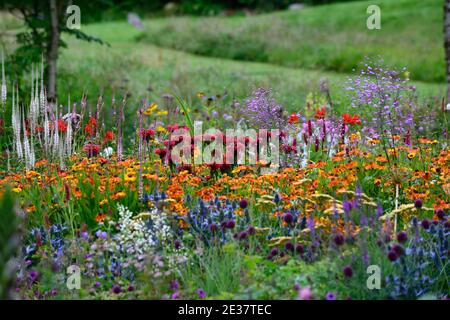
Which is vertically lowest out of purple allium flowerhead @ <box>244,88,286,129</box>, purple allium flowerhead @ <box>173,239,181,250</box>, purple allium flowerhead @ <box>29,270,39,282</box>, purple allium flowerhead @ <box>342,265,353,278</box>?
purple allium flowerhead @ <box>29,270,39,282</box>

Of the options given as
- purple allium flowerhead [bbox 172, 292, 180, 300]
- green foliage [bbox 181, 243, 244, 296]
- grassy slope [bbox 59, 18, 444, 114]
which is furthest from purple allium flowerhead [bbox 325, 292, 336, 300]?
grassy slope [bbox 59, 18, 444, 114]

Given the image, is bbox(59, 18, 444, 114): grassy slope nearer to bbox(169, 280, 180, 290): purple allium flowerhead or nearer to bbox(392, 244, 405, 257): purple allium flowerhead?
bbox(169, 280, 180, 290): purple allium flowerhead

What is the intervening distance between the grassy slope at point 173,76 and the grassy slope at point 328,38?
72 centimetres

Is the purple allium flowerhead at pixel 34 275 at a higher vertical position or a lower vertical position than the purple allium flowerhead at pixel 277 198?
lower

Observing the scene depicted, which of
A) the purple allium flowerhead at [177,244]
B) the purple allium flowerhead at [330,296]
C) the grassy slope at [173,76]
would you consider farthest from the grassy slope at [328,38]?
the purple allium flowerhead at [330,296]

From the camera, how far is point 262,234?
4586mm

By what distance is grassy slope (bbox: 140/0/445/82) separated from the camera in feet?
48.7

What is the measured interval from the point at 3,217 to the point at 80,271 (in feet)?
6.29

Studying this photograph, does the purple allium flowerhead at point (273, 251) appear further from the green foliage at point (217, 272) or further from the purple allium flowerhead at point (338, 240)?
the purple allium flowerhead at point (338, 240)

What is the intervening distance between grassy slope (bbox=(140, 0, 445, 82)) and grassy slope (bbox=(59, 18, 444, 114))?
2.36 feet

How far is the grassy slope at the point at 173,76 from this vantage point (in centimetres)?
1067

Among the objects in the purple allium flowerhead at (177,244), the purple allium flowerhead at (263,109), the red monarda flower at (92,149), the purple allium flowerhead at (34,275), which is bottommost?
the purple allium flowerhead at (34,275)

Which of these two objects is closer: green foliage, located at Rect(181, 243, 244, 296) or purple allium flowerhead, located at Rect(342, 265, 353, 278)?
purple allium flowerhead, located at Rect(342, 265, 353, 278)
